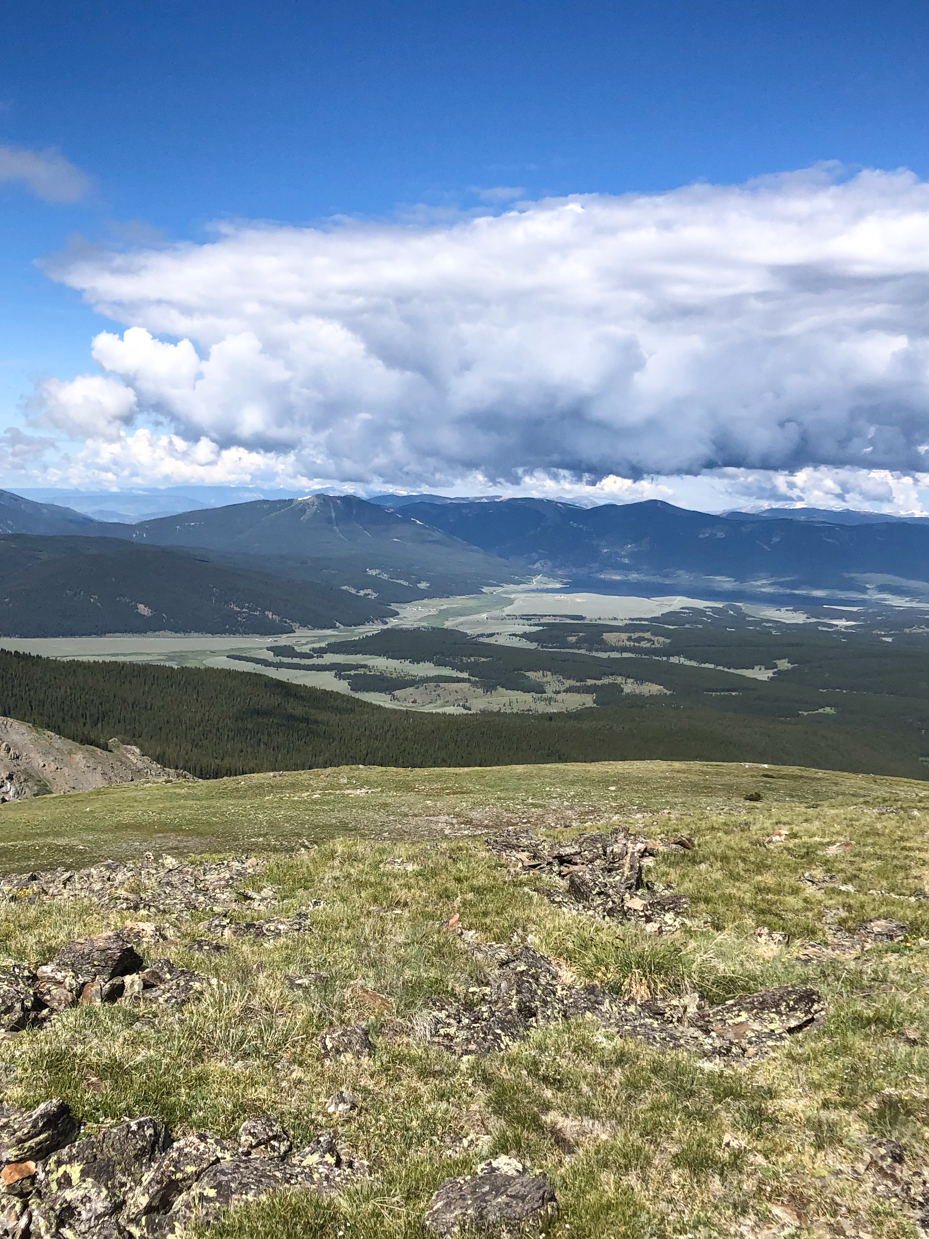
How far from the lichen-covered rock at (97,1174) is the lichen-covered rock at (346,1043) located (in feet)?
11.1

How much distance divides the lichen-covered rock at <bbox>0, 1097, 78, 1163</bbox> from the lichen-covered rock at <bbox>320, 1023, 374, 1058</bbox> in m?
4.32

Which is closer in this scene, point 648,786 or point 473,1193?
point 473,1193

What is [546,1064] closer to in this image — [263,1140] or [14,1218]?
[263,1140]

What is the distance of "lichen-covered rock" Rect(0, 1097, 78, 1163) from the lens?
9055mm

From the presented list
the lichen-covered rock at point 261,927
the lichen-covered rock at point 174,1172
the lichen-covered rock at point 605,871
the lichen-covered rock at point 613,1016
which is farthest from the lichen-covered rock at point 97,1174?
the lichen-covered rock at point 605,871

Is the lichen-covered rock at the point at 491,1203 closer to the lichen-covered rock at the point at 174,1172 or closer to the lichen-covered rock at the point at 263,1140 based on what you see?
the lichen-covered rock at the point at 263,1140

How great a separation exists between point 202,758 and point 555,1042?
658ft

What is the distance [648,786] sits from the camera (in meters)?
60.1

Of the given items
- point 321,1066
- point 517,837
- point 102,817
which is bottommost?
point 102,817

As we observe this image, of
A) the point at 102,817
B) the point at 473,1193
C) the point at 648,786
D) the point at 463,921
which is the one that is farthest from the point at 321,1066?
the point at 648,786

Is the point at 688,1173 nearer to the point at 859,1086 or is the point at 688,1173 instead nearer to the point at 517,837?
the point at 859,1086

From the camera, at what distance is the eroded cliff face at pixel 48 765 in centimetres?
11694

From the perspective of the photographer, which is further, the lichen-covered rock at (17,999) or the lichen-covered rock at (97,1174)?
the lichen-covered rock at (17,999)

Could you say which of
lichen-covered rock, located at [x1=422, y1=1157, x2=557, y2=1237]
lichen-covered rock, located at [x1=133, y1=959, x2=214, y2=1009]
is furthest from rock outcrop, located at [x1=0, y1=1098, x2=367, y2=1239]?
lichen-covered rock, located at [x1=133, y1=959, x2=214, y2=1009]
